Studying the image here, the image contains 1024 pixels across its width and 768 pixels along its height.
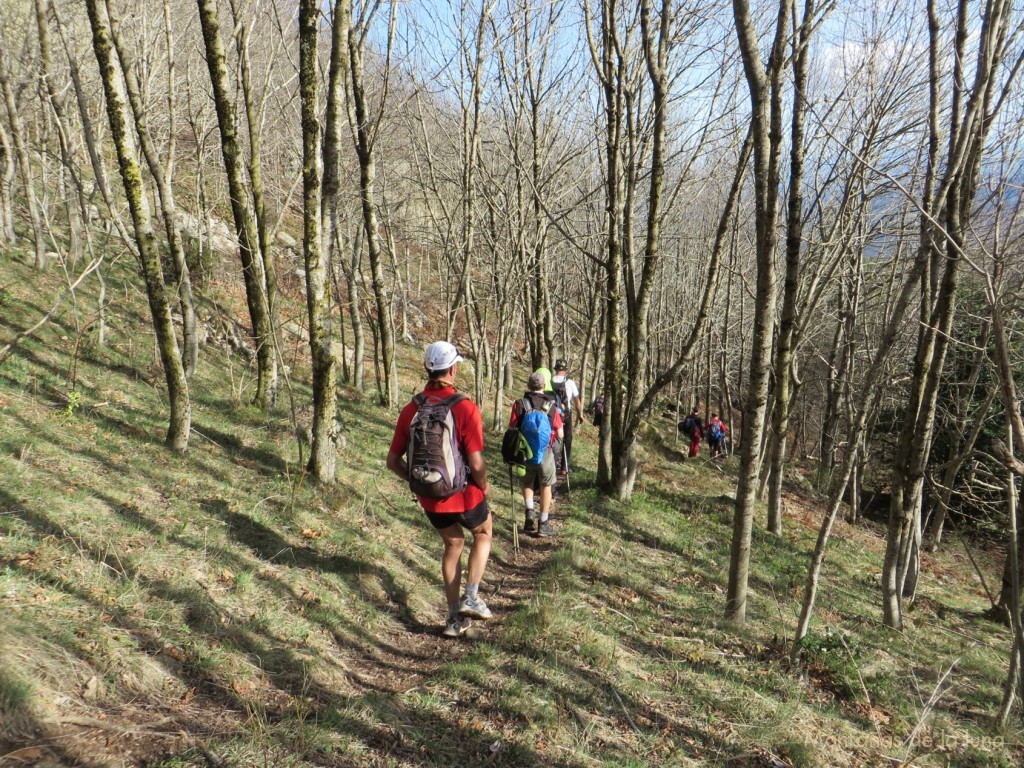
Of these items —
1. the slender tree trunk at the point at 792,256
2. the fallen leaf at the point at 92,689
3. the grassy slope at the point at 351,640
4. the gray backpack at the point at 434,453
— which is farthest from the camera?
the slender tree trunk at the point at 792,256

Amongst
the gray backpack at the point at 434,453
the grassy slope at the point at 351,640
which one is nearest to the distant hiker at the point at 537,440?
the grassy slope at the point at 351,640

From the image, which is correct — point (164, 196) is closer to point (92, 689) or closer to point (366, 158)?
point (366, 158)

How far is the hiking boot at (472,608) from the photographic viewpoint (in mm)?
4359

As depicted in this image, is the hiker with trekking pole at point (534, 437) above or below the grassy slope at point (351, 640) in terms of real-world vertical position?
above

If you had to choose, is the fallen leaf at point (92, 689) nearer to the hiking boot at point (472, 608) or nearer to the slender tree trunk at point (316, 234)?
the hiking boot at point (472, 608)

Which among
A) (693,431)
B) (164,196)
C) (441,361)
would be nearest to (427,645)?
(441,361)

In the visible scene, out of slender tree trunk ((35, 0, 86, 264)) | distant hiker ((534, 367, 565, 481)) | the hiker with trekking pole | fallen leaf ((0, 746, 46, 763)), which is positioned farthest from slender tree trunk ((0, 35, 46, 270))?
fallen leaf ((0, 746, 46, 763))

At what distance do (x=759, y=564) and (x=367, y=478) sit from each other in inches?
213

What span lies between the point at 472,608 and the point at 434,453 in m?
1.35

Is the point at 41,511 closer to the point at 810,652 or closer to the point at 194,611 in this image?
the point at 194,611

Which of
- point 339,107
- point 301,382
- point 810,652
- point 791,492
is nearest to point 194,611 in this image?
point 810,652

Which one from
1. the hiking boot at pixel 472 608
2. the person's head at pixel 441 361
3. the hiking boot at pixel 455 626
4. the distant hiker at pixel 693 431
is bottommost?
the distant hiker at pixel 693 431

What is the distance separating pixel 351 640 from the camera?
404 cm

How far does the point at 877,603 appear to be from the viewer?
7.96 metres
